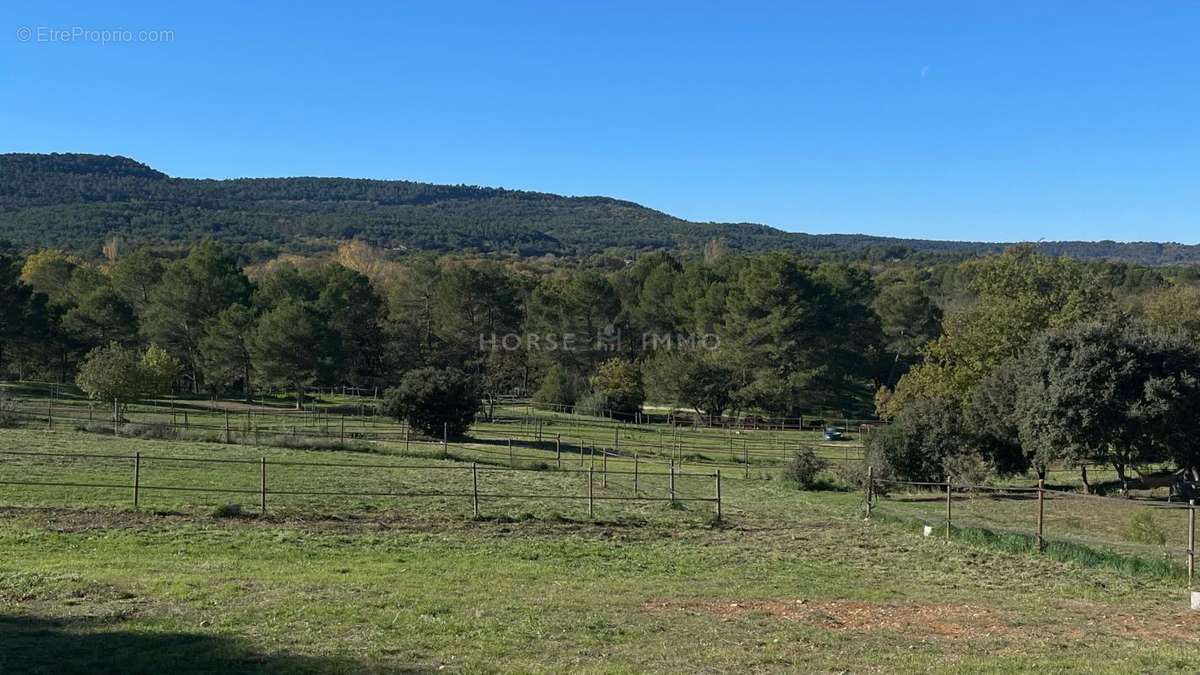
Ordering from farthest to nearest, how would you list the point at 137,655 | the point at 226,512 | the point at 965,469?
the point at 965,469 < the point at 226,512 < the point at 137,655

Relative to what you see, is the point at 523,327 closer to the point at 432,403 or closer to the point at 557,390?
the point at 557,390

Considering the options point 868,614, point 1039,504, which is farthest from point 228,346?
point 868,614

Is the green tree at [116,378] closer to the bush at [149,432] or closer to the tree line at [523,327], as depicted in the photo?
the tree line at [523,327]

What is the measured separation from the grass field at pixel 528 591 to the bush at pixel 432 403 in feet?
73.7

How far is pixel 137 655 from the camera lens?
27.9 feet

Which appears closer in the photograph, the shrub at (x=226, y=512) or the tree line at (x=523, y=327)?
the shrub at (x=226, y=512)

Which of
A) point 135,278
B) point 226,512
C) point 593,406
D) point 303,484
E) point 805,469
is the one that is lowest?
point 593,406

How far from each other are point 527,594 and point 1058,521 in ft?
64.6

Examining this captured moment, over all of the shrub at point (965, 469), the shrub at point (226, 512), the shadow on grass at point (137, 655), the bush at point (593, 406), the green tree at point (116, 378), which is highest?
the green tree at point (116, 378)

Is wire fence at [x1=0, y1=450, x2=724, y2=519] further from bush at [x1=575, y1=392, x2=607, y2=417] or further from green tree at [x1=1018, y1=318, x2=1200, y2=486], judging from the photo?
bush at [x1=575, y1=392, x2=607, y2=417]

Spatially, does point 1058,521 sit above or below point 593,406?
above

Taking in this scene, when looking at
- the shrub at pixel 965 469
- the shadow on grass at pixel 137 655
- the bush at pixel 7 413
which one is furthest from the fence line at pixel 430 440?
the shadow on grass at pixel 137 655

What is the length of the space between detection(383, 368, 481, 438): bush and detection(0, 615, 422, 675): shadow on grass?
3867 centimetres

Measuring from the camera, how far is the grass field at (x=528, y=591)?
905 centimetres
